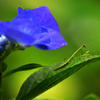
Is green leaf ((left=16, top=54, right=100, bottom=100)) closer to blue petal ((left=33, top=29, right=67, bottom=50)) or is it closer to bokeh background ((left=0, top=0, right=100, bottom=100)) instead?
blue petal ((left=33, top=29, right=67, bottom=50))

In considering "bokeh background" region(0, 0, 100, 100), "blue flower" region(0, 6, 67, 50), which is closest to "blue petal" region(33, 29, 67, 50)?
"blue flower" region(0, 6, 67, 50)

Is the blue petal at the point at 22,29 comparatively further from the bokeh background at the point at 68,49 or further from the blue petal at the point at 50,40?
the bokeh background at the point at 68,49

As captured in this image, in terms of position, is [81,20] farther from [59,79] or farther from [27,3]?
[59,79]

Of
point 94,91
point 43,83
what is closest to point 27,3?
point 94,91

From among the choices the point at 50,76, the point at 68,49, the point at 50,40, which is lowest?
the point at 68,49

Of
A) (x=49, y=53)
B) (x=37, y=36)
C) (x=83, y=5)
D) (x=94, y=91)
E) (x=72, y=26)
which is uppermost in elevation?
A: (x=37, y=36)

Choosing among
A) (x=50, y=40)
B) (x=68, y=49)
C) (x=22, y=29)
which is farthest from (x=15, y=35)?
(x=68, y=49)

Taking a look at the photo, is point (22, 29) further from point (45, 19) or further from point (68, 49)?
point (68, 49)
